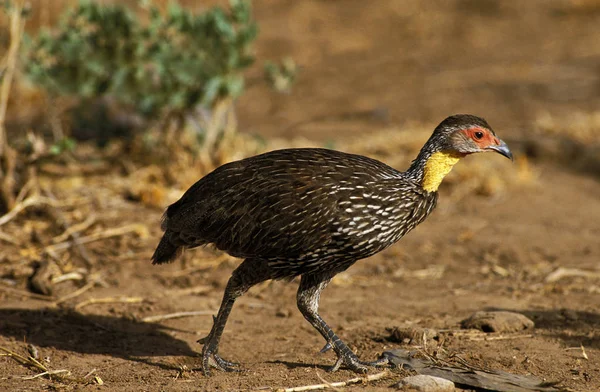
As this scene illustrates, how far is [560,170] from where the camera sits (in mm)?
10070

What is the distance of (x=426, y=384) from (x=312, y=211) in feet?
3.81

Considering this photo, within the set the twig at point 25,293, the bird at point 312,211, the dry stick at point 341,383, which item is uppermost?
the bird at point 312,211

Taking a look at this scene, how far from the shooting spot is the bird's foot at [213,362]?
5371 millimetres

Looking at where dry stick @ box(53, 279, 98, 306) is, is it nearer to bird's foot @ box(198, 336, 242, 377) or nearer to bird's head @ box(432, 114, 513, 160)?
bird's foot @ box(198, 336, 242, 377)

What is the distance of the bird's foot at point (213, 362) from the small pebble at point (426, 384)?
3.71 feet

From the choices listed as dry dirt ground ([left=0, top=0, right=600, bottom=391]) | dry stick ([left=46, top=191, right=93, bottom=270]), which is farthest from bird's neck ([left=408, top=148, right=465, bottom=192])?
dry stick ([left=46, top=191, right=93, bottom=270])

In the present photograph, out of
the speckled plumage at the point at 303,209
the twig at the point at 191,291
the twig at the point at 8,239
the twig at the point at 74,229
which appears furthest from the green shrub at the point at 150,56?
the speckled plumage at the point at 303,209

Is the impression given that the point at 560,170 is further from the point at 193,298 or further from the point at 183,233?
the point at 183,233

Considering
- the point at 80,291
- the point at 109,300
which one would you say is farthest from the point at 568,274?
the point at 80,291

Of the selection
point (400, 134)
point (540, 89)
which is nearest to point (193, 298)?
point (400, 134)

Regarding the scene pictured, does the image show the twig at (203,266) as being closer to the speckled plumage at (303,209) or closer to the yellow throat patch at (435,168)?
the speckled plumage at (303,209)

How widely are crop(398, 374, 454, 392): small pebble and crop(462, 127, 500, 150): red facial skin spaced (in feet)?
4.87

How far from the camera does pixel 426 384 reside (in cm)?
463

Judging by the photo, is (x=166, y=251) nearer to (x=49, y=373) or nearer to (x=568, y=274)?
(x=49, y=373)
